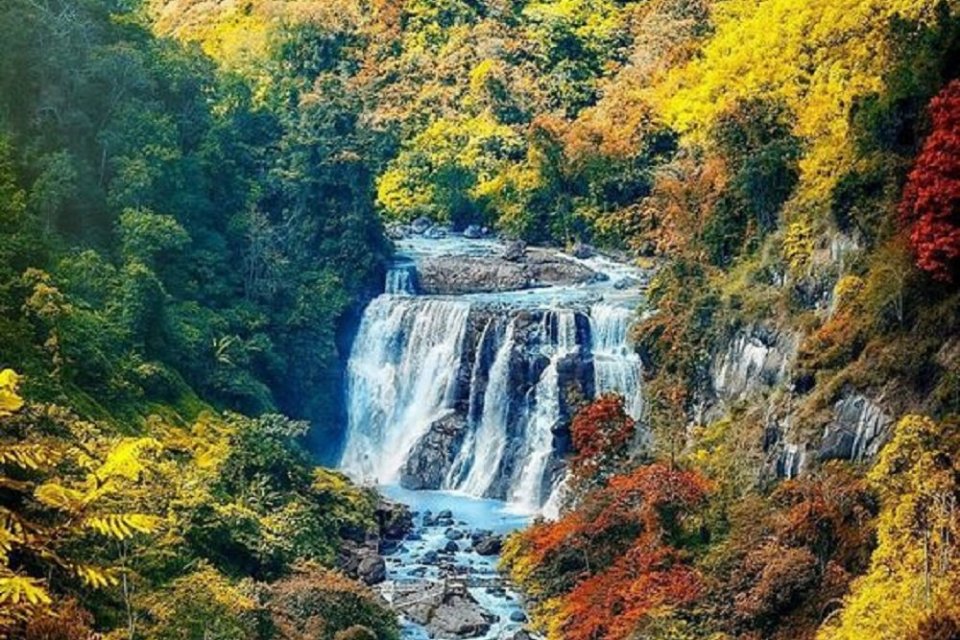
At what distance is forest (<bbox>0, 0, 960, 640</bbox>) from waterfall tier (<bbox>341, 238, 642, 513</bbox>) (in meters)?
1.68

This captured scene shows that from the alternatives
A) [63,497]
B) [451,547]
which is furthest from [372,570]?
[63,497]

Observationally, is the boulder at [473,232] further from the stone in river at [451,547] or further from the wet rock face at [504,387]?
the stone in river at [451,547]

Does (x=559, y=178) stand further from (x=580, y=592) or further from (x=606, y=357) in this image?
(x=580, y=592)

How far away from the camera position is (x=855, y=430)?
24.8 meters

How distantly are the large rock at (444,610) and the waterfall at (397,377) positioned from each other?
12457 mm

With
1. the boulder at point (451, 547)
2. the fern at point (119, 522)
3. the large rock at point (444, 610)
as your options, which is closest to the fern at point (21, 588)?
the fern at point (119, 522)

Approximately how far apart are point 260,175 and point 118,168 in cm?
843

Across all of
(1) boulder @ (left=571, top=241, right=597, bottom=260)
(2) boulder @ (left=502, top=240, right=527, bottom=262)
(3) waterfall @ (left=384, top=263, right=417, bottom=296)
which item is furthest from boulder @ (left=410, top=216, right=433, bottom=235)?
(3) waterfall @ (left=384, top=263, right=417, bottom=296)

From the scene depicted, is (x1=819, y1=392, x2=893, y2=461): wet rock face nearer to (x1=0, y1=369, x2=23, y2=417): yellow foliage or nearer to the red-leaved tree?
the red-leaved tree

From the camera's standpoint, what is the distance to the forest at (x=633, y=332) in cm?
2028

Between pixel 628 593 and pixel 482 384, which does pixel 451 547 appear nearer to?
pixel 628 593

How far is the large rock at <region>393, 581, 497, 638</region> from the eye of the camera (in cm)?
2641

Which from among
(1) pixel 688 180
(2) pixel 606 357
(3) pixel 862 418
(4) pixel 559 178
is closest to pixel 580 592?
(3) pixel 862 418

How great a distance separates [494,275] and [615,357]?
10455mm
